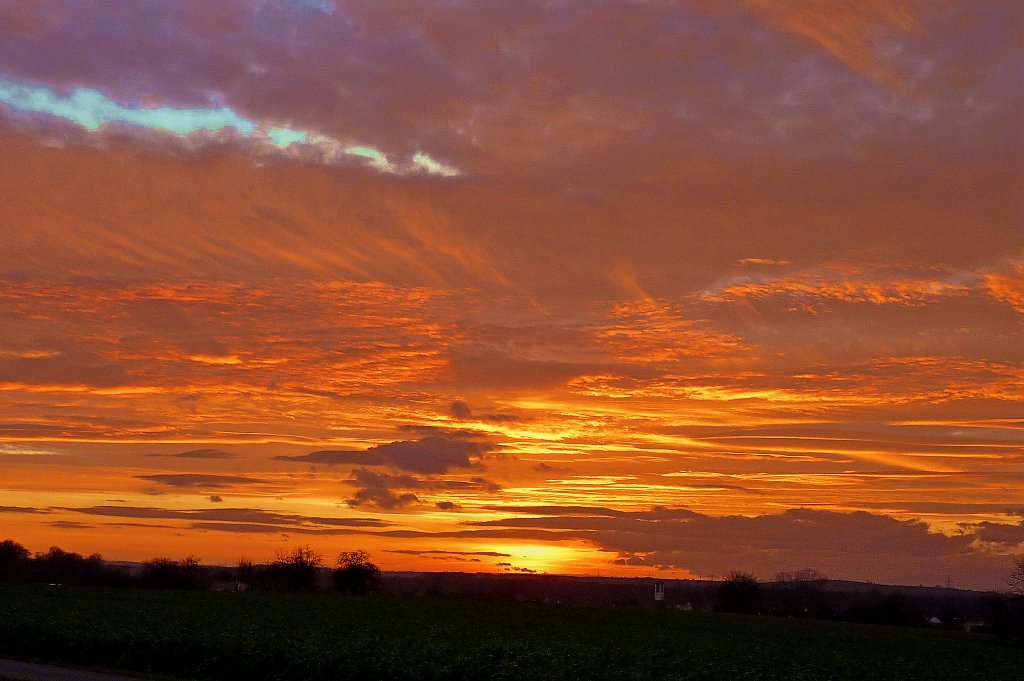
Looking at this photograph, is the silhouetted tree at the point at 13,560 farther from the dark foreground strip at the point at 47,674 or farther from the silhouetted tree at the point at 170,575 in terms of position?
the dark foreground strip at the point at 47,674

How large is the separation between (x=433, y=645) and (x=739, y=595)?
421 feet

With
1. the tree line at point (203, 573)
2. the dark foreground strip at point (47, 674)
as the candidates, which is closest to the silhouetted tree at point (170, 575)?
the tree line at point (203, 573)

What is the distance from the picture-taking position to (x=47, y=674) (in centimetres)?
3919

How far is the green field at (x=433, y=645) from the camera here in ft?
140

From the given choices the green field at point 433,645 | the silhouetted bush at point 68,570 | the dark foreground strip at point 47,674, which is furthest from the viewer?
the silhouetted bush at point 68,570

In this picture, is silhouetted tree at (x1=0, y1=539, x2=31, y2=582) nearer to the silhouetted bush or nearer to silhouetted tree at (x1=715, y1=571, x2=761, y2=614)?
the silhouetted bush

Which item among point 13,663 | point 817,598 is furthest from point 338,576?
point 13,663

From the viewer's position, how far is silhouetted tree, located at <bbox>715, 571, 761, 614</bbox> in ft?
557

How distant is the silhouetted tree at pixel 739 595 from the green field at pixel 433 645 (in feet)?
212

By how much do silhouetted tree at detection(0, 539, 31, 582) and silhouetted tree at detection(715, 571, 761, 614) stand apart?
124 meters

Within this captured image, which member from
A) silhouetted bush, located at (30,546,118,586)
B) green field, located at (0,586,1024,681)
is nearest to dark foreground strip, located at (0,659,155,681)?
green field, located at (0,586,1024,681)

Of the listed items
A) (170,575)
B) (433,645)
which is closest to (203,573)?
(170,575)

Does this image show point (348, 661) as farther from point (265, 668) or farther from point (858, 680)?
point (858, 680)

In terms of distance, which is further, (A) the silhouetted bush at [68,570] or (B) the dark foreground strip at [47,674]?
(A) the silhouetted bush at [68,570]
